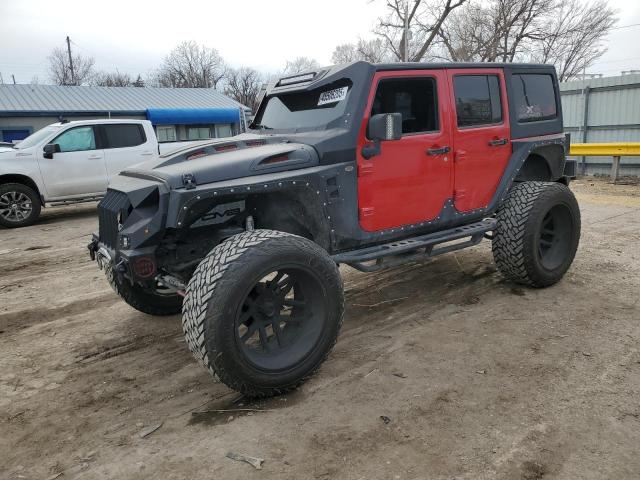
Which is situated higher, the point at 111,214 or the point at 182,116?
the point at 182,116

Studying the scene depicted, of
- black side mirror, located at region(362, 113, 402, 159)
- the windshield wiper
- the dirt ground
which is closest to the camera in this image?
the dirt ground

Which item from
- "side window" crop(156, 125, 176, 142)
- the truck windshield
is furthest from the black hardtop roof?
"side window" crop(156, 125, 176, 142)

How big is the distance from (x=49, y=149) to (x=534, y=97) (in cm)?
862

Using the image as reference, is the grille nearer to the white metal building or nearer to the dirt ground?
the dirt ground

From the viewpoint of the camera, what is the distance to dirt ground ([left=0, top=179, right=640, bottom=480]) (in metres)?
2.58

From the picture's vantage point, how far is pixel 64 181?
9.86 meters

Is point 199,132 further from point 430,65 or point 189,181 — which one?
point 189,181

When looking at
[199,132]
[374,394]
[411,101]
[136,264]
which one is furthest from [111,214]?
[199,132]

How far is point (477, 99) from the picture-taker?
15.0 ft

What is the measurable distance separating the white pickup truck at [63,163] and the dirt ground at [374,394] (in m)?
4.89

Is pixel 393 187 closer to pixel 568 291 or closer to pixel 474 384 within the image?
pixel 474 384

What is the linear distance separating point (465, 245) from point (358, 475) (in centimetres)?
Answer: 273

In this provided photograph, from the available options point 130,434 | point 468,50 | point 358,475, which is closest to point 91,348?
point 130,434

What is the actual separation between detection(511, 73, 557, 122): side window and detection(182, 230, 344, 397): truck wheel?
291 centimetres
